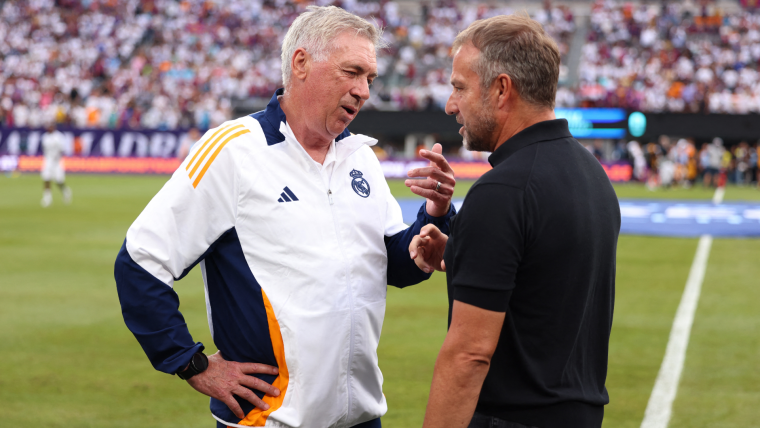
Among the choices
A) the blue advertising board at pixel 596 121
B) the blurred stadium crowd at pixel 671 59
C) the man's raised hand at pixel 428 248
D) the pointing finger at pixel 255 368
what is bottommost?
the blue advertising board at pixel 596 121

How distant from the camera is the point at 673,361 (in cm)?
731

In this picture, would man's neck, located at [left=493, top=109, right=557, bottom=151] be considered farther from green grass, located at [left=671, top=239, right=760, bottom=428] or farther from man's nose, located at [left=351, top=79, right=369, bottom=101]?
green grass, located at [left=671, top=239, right=760, bottom=428]

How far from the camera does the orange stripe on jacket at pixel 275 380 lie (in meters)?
2.89

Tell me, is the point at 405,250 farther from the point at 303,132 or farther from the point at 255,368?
the point at 255,368

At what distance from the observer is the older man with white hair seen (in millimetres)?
2838

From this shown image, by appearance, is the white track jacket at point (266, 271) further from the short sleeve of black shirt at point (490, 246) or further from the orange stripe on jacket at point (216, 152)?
the short sleeve of black shirt at point (490, 246)

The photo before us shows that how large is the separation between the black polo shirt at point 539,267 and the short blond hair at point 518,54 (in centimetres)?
13

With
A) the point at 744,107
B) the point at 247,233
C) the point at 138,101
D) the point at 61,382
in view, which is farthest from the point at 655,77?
the point at 247,233

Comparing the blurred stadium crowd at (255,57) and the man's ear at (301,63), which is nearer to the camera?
the man's ear at (301,63)

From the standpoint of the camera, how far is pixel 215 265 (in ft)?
9.83

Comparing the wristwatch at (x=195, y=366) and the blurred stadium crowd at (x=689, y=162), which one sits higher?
the wristwatch at (x=195, y=366)

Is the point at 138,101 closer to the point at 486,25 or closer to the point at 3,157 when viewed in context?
the point at 3,157

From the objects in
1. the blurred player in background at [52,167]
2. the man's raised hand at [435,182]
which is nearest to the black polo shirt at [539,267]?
the man's raised hand at [435,182]

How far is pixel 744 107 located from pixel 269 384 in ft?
108
